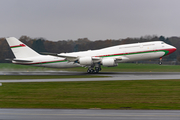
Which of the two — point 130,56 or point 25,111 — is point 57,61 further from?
point 25,111

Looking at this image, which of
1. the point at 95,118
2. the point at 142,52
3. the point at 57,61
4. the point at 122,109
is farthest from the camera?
the point at 57,61

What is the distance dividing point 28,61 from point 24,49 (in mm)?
2443

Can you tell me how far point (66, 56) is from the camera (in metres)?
40.3

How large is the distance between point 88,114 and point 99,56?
30.3 meters

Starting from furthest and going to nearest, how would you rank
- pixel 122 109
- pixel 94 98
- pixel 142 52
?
pixel 142 52
pixel 94 98
pixel 122 109

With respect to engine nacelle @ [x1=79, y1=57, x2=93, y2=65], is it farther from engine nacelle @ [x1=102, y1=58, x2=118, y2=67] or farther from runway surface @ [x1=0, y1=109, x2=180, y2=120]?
runway surface @ [x1=0, y1=109, x2=180, y2=120]

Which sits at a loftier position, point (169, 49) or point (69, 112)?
point (169, 49)

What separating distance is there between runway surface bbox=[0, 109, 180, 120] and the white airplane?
27622mm

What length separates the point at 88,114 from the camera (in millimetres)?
11180

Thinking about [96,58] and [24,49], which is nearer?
[96,58]

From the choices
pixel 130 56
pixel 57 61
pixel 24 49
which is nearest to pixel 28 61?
pixel 24 49

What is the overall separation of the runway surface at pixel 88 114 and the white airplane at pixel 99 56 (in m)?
27.6

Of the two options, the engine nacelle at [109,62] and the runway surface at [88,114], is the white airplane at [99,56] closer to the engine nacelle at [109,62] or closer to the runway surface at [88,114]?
the engine nacelle at [109,62]

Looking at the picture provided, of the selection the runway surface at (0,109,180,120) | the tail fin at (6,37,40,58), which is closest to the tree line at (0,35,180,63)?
the tail fin at (6,37,40,58)
